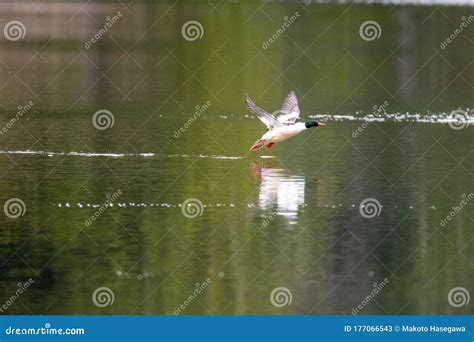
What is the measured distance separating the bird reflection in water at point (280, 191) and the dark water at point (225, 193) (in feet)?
0.19

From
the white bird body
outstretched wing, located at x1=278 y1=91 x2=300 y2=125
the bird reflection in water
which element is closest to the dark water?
the bird reflection in water

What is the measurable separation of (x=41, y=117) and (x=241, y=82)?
14053 millimetres

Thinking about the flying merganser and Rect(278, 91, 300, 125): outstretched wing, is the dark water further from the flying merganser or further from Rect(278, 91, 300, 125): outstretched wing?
Rect(278, 91, 300, 125): outstretched wing

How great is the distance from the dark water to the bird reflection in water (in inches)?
2.3

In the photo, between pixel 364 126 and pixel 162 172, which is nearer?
pixel 162 172

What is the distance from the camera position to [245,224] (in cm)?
2131

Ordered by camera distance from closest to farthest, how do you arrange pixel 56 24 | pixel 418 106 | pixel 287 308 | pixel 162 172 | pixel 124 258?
pixel 287 308 → pixel 124 258 → pixel 162 172 → pixel 418 106 → pixel 56 24

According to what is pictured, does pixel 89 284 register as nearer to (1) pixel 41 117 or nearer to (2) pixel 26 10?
(1) pixel 41 117

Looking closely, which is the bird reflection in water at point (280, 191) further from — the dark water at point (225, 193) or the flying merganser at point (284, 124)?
the flying merganser at point (284, 124)

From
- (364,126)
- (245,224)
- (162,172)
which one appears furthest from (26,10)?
(245,224)

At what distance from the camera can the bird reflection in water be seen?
22.4m

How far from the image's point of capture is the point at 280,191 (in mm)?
24109

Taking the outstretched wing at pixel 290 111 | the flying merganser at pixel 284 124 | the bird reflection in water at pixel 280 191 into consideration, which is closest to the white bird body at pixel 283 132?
the flying merganser at pixel 284 124

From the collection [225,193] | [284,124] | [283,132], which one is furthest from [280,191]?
[284,124]
